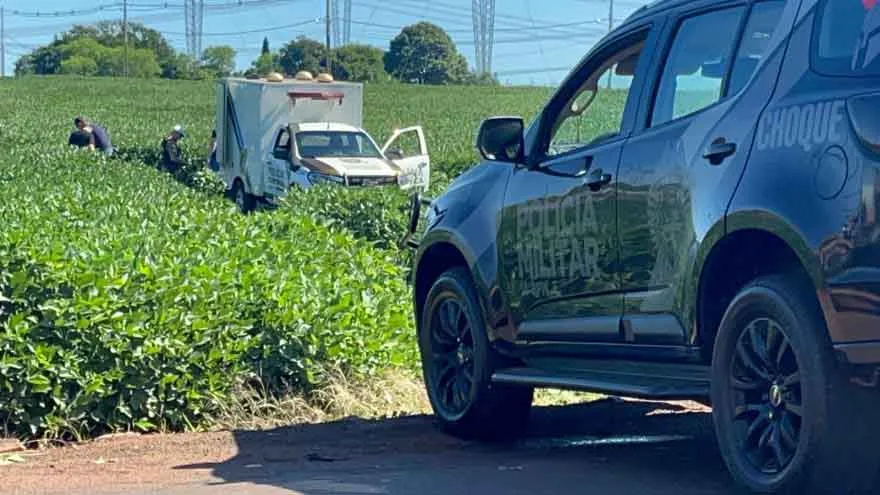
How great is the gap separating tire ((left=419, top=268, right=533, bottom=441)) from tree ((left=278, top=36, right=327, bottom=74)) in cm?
10031

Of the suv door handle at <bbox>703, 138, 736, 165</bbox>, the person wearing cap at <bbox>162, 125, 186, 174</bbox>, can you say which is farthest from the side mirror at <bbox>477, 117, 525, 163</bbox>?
the person wearing cap at <bbox>162, 125, 186, 174</bbox>

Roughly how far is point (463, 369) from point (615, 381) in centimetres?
159

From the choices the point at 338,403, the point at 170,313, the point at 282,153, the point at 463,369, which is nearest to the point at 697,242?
the point at 463,369

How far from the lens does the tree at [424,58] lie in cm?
11328

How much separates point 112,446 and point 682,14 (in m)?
3.59

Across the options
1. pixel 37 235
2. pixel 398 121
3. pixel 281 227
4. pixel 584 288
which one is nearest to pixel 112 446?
pixel 37 235

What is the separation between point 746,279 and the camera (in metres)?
5.46

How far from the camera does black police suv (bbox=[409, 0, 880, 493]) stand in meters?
4.81

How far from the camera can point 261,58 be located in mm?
121938

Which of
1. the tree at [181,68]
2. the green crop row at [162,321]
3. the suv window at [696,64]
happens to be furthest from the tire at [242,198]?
the tree at [181,68]

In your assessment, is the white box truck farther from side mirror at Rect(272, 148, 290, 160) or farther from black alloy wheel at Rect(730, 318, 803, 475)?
black alloy wheel at Rect(730, 318, 803, 475)

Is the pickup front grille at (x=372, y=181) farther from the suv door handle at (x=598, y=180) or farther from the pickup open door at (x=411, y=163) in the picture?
the suv door handle at (x=598, y=180)

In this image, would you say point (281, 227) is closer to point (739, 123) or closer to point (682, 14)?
point (682, 14)

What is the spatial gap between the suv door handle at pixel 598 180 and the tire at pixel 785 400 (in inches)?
43.3
